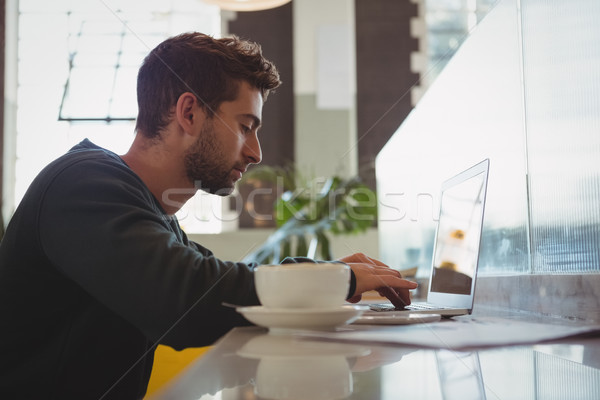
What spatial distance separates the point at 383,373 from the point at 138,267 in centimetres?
40

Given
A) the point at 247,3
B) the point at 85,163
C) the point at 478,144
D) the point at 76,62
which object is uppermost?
the point at 76,62

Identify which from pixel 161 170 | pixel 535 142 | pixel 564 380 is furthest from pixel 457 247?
pixel 564 380

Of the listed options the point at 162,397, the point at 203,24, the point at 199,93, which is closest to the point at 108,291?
the point at 162,397

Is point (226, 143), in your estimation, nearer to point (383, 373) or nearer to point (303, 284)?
point (303, 284)

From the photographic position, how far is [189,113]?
1.24 meters

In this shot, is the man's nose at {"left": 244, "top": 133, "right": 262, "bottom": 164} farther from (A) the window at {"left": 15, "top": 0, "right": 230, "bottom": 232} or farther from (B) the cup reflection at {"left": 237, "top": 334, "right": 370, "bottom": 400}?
(A) the window at {"left": 15, "top": 0, "right": 230, "bottom": 232}

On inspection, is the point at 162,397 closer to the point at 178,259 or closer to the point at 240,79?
the point at 178,259

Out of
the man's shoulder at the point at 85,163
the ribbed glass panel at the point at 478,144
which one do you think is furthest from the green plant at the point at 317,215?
the man's shoulder at the point at 85,163

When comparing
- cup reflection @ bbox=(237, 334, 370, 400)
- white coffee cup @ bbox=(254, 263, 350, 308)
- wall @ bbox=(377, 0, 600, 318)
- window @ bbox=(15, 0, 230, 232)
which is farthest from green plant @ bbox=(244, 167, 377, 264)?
cup reflection @ bbox=(237, 334, 370, 400)

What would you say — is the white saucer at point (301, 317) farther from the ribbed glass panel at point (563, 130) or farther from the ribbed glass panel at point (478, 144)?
the ribbed glass panel at point (478, 144)

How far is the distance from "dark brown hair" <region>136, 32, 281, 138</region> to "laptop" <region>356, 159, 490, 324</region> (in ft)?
1.60

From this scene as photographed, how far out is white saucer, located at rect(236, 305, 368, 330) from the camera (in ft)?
1.95

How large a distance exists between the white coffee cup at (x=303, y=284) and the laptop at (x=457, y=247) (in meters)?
0.20

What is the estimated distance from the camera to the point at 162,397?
334mm
